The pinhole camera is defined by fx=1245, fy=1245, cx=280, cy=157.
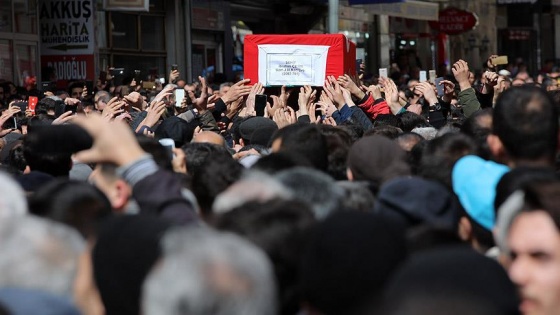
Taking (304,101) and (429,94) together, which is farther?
(304,101)

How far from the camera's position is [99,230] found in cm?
400

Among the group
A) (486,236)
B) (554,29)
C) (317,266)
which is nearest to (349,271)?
(317,266)

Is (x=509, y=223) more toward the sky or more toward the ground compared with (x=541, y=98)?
more toward the ground

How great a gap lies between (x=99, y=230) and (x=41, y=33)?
56.8ft

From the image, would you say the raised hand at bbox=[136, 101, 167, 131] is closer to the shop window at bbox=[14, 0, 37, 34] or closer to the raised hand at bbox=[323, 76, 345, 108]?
the raised hand at bbox=[323, 76, 345, 108]

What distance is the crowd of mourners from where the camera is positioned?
3.37 m

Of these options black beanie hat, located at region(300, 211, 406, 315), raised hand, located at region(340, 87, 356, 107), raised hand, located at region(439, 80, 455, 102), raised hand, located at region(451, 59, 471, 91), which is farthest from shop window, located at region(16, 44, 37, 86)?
black beanie hat, located at region(300, 211, 406, 315)

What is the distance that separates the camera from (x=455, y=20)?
124ft

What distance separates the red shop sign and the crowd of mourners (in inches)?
1233

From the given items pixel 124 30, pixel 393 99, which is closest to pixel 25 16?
pixel 124 30

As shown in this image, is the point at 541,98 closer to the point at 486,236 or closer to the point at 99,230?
the point at 486,236

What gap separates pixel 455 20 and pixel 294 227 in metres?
34.5

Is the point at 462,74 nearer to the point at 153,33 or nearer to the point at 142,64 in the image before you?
the point at 142,64

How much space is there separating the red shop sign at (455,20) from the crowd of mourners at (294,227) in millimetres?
31329
